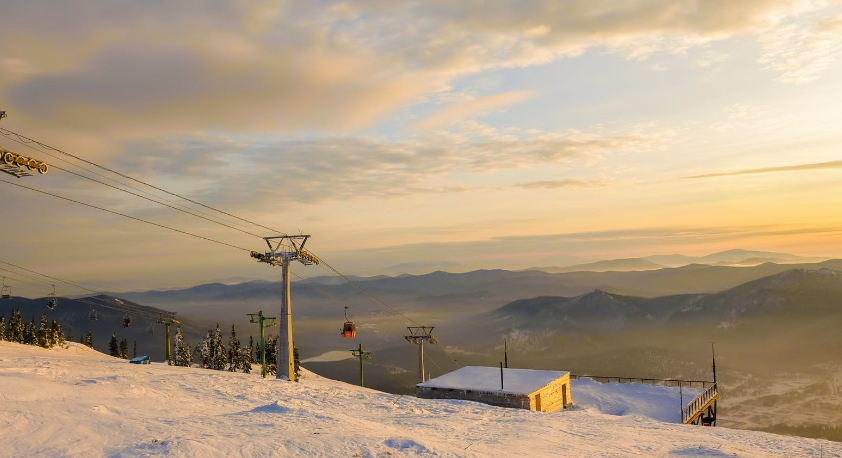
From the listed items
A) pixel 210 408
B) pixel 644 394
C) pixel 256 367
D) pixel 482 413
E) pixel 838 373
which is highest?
pixel 210 408

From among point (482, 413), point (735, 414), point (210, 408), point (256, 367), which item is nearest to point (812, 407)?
point (735, 414)

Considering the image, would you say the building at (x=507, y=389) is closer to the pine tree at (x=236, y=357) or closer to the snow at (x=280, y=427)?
the snow at (x=280, y=427)

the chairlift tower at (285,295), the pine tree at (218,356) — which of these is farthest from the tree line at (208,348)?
the chairlift tower at (285,295)

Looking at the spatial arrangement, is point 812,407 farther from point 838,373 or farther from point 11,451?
point 11,451

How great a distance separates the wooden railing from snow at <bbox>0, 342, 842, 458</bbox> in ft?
92.5

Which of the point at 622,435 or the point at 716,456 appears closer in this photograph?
the point at 716,456

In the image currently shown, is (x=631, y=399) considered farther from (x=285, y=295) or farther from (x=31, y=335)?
(x=31, y=335)

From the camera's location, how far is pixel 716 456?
15.8 metres

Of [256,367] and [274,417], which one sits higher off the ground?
[274,417]

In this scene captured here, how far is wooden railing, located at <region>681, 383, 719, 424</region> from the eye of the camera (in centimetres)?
4847

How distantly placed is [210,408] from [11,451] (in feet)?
31.2

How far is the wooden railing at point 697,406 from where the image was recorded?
159 ft

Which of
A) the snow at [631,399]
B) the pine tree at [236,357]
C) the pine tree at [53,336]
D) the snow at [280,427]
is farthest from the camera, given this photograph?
the pine tree at [236,357]

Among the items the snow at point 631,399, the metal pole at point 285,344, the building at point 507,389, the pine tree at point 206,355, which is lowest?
the pine tree at point 206,355
